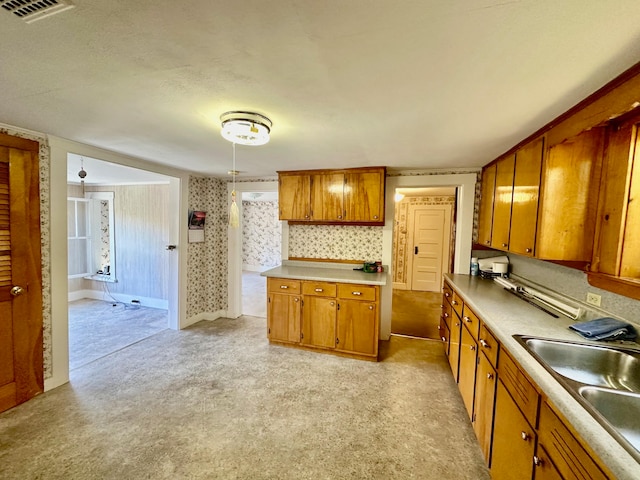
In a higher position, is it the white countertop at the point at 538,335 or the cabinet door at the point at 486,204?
the cabinet door at the point at 486,204

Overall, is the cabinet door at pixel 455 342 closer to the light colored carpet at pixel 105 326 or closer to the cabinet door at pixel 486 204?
the cabinet door at pixel 486 204

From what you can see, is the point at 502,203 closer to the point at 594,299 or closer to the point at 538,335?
the point at 594,299

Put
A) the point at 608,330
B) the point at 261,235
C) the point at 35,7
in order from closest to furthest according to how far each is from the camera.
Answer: the point at 35,7 → the point at 608,330 → the point at 261,235

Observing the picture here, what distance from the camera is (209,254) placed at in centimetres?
418

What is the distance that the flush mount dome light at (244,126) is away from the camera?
1.69 m

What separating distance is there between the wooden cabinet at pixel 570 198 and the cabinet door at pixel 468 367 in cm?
81

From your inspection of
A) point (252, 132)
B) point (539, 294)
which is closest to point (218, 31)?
point (252, 132)

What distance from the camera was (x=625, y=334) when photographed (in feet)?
4.55

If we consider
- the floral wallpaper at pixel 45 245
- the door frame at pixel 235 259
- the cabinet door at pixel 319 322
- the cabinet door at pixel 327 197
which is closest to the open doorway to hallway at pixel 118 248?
the door frame at pixel 235 259

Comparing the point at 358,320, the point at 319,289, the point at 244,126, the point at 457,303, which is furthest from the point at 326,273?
the point at 244,126

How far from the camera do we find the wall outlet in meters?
1.70

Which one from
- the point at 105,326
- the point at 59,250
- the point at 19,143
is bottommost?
the point at 105,326

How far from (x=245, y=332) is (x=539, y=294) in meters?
3.39

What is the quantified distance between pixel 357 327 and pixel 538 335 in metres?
1.80
